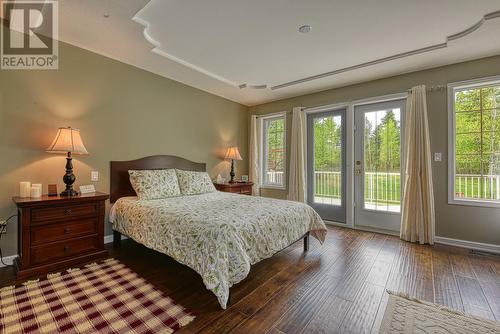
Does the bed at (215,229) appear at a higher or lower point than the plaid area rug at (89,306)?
higher

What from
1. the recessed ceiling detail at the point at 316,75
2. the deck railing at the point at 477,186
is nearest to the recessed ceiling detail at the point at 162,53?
the recessed ceiling detail at the point at 316,75

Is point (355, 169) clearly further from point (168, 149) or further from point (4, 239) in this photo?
point (4, 239)

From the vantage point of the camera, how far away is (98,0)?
6.68ft

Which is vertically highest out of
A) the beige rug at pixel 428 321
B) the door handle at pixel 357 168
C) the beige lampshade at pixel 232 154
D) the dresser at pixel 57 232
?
the beige lampshade at pixel 232 154

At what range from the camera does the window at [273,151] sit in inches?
199

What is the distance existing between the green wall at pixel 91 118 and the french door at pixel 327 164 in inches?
83.1

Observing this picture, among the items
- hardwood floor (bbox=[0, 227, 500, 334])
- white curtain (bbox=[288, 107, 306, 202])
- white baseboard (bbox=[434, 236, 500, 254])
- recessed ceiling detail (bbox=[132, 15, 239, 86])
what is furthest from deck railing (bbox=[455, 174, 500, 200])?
recessed ceiling detail (bbox=[132, 15, 239, 86])

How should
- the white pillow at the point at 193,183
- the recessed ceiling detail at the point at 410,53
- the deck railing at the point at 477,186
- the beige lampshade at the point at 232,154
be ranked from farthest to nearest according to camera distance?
the beige lampshade at the point at 232,154, the white pillow at the point at 193,183, the deck railing at the point at 477,186, the recessed ceiling detail at the point at 410,53

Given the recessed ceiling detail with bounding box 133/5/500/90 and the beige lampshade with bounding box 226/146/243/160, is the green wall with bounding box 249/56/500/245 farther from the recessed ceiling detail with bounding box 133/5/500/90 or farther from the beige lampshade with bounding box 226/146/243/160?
the beige lampshade with bounding box 226/146/243/160

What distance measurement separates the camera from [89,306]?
1.74 meters

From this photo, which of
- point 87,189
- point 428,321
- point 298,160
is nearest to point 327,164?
point 298,160

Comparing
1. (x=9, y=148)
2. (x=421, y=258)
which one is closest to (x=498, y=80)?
(x=421, y=258)

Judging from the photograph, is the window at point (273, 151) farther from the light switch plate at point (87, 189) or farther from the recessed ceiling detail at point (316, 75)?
the light switch plate at point (87, 189)

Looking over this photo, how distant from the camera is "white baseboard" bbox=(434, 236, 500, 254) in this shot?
2.92m
